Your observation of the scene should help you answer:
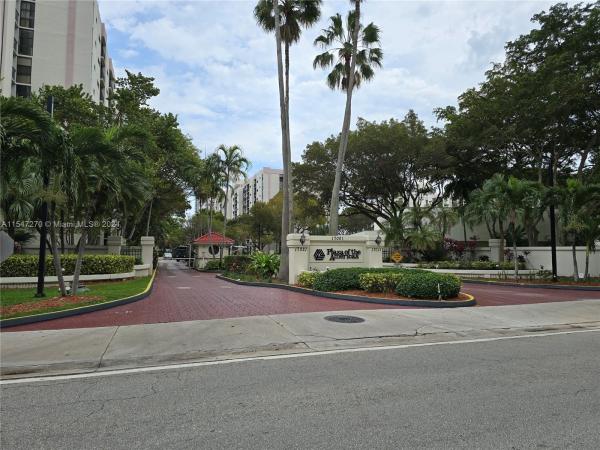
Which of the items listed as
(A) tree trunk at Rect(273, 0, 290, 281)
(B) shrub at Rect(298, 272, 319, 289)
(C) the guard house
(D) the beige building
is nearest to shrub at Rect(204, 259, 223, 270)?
(C) the guard house

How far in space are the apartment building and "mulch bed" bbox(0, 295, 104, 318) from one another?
135ft

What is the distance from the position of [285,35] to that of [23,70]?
129ft

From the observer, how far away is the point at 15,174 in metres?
10.8

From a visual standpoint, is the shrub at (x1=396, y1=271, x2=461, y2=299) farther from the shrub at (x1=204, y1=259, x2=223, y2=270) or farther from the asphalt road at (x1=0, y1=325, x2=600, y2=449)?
the shrub at (x1=204, y1=259, x2=223, y2=270)

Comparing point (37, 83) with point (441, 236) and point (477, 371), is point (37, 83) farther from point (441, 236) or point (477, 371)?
point (477, 371)

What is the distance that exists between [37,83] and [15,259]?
38193 mm

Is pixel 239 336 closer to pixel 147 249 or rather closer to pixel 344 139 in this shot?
pixel 344 139

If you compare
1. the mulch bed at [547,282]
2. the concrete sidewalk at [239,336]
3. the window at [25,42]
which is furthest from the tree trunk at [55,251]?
the window at [25,42]

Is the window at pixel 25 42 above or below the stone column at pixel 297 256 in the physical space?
above

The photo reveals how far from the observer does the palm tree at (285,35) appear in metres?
21.3

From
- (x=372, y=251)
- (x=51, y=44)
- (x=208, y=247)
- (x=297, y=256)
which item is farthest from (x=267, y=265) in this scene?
(x=51, y=44)

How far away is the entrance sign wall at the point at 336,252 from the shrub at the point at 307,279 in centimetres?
69

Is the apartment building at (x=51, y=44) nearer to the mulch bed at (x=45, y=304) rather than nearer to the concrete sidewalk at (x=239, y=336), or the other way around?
the mulch bed at (x=45, y=304)

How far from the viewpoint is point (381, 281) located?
15.4 metres
